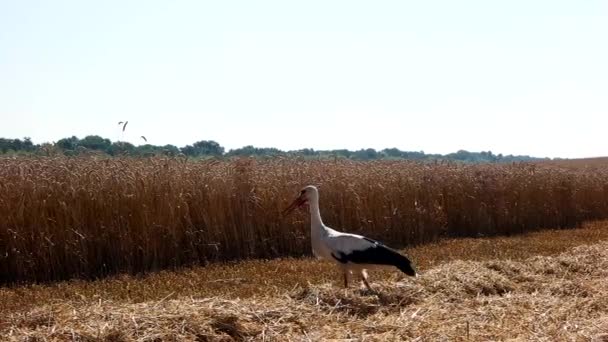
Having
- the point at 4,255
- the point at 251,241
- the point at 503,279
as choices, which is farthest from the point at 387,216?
the point at 4,255

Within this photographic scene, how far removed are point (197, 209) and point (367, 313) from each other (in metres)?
5.93

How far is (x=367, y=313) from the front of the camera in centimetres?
790

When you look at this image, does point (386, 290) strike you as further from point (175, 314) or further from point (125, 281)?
point (125, 281)

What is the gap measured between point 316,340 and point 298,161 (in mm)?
10238

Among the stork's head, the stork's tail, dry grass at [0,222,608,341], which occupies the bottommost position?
dry grass at [0,222,608,341]

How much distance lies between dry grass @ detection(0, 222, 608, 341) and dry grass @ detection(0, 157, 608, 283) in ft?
3.98

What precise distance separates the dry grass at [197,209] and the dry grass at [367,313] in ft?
3.98

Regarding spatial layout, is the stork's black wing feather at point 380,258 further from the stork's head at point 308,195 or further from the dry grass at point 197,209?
the dry grass at point 197,209

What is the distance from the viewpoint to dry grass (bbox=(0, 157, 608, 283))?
449 inches

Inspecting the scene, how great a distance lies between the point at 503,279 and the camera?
9.66 metres

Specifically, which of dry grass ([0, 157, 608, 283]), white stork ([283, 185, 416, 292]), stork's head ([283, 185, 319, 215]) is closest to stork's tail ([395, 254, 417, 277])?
white stork ([283, 185, 416, 292])

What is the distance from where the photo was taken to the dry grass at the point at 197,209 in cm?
1141

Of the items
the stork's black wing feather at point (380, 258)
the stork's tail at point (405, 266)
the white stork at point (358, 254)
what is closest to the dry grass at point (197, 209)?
the white stork at point (358, 254)

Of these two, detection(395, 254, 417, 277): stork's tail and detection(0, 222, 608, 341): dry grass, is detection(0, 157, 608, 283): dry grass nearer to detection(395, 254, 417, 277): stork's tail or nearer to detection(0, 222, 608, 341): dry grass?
detection(0, 222, 608, 341): dry grass
